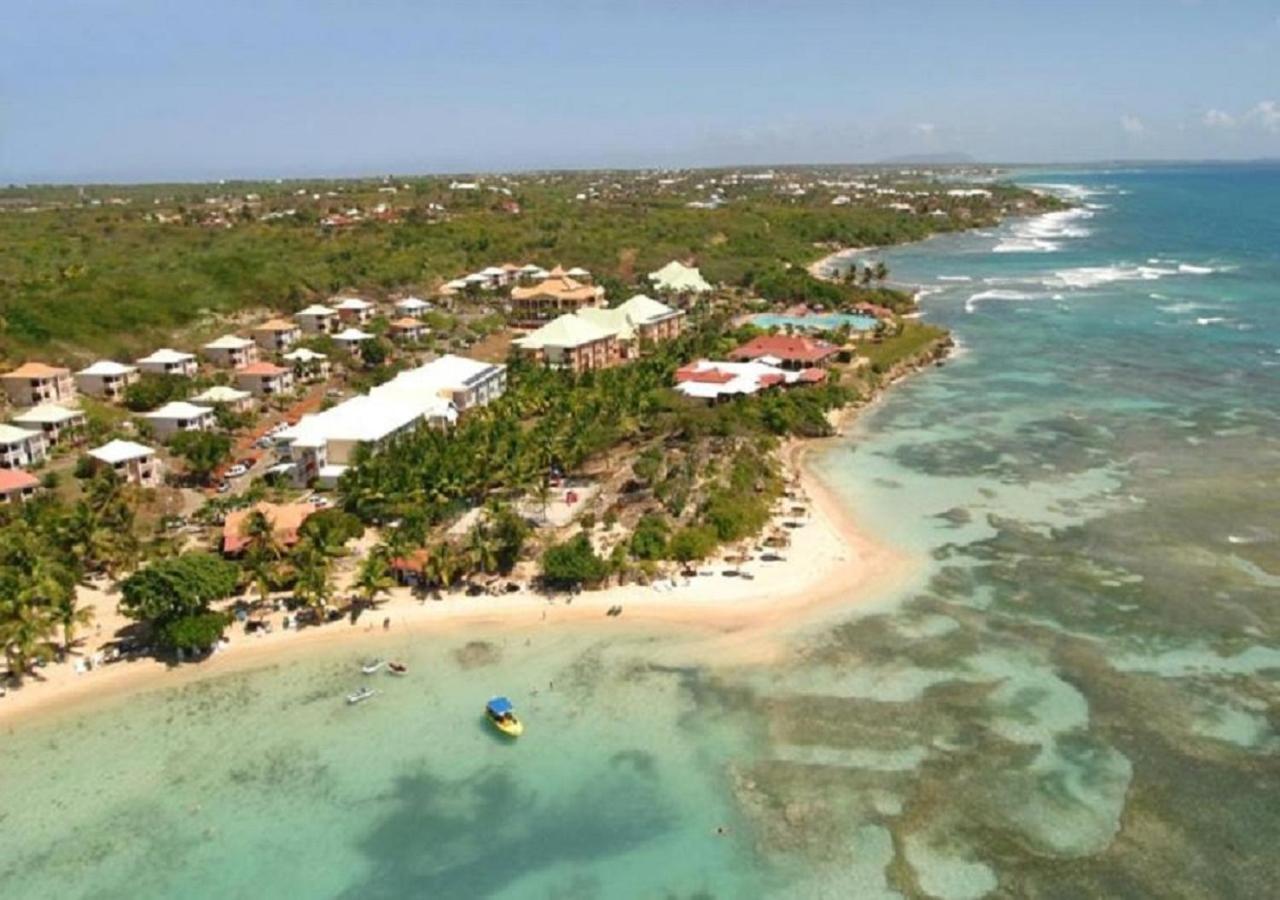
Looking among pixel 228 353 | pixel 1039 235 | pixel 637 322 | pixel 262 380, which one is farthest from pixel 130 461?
pixel 1039 235

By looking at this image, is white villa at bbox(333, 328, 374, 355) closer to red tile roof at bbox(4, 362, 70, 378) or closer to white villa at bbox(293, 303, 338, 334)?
white villa at bbox(293, 303, 338, 334)

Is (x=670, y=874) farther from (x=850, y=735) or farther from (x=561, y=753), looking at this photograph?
(x=850, y=735)

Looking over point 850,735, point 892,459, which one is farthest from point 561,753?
point 892,459

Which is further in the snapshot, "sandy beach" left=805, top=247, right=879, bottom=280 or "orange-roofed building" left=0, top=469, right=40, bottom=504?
"sandy beach" left=805, top=247, right=879, bottom=280

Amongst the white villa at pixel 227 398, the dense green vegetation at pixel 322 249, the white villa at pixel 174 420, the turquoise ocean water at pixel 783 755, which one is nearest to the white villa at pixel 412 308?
the dense green vegetation at pixel 322 249

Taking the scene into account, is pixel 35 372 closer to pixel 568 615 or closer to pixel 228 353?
pixel 228 353

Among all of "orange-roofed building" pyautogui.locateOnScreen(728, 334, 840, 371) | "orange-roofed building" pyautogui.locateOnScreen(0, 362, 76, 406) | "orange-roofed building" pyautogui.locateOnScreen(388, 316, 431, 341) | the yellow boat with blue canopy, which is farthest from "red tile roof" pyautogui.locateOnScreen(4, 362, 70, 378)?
"orange-roofed building" pyautogui.locateOnScreen(728, 334, 840, 371)
